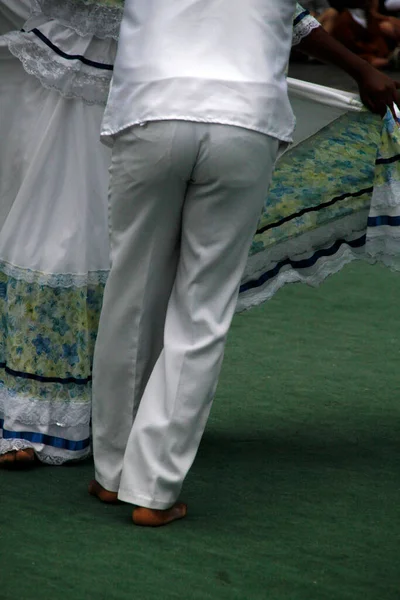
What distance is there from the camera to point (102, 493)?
134 inches

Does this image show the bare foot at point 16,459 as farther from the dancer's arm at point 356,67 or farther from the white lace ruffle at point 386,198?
the dancer's arm at point 356,67

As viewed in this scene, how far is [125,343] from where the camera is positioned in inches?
129

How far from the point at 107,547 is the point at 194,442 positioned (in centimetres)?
35

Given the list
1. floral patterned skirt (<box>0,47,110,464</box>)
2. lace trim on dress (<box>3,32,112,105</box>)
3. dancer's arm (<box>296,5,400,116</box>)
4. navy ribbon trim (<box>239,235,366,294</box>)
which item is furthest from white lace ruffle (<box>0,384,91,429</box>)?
dancer's arm (<box>296,5,400,116</box>)

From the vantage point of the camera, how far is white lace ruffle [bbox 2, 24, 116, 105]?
367cm

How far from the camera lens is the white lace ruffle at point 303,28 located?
3705mm

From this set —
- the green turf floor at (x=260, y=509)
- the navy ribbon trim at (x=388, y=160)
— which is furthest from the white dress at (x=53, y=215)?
the navy ribbon trim at (x=388, y=160)

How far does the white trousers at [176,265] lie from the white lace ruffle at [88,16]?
2.04 feet

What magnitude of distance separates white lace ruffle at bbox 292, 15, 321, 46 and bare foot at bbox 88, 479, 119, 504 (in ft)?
4.59

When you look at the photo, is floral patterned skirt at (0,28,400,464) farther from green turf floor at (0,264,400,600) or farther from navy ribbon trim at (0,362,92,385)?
green turf floor at (0,264,400,600)

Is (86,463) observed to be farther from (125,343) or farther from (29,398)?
(125,343)

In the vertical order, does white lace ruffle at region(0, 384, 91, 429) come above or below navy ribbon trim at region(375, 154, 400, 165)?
below

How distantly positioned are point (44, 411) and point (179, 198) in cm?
94

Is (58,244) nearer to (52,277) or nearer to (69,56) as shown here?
(52,277)
